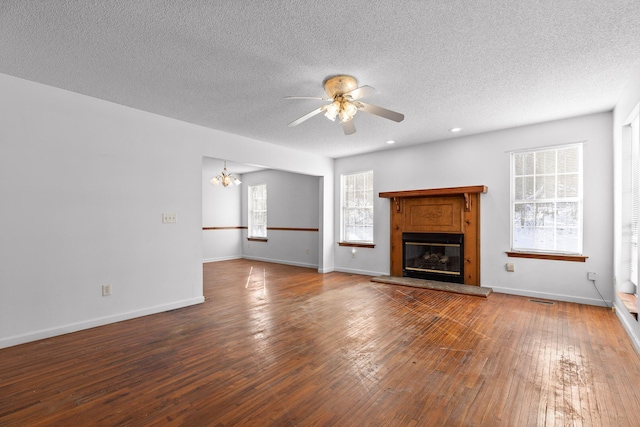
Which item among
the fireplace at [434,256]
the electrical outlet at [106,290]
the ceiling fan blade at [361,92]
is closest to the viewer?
the ceiling fan blade at [361,92]

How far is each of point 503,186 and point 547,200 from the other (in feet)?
2.01

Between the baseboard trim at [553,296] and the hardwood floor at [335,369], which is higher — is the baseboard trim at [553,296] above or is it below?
above

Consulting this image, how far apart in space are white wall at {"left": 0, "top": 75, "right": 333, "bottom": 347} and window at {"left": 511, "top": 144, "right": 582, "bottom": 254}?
4856 mm

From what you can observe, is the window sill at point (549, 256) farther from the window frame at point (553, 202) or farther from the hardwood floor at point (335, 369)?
the hardwood floor at point (335, 369)

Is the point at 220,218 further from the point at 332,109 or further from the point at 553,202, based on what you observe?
the point at 553,202

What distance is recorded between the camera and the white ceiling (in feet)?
6.60

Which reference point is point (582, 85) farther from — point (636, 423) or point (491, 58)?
point (636, 423)

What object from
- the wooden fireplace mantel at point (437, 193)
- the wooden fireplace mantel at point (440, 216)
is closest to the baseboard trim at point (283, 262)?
the wooden fireplace mantel at point (440, 216)

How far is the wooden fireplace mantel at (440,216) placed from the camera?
505 cm

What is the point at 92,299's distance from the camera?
11.1ft

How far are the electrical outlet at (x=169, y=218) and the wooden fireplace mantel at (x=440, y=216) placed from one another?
3.72 metres

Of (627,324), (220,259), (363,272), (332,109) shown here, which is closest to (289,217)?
(220,259)

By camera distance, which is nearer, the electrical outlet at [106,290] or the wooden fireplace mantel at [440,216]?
the electrical outlet at [106,290]

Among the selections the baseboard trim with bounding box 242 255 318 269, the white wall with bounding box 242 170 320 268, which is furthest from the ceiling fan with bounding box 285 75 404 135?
the baseboard trim with bounding box 242 255 318 269
